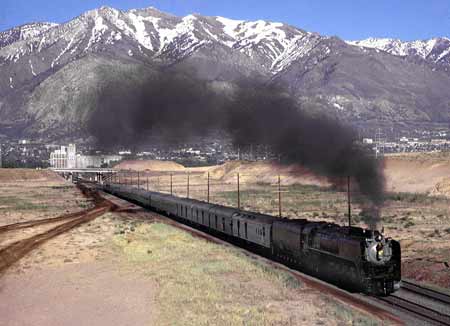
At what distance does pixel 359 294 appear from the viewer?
27938 millimetres

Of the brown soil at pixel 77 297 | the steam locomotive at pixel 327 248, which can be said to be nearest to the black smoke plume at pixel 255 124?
the steam locomotive at pixel 327 248

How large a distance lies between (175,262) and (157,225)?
2451cm

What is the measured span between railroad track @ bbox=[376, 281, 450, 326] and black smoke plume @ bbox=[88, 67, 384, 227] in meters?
3.88

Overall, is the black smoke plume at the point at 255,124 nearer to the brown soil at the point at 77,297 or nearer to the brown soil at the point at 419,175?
the brown soil at the point at 77,297

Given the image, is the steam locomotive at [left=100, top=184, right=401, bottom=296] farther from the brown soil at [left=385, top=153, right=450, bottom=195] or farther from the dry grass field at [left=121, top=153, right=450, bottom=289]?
the brown soil at [left=385, top=153, right=450, bottom=195]

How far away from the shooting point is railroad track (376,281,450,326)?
925 inches

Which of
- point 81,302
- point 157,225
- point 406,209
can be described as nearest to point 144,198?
point 157,225

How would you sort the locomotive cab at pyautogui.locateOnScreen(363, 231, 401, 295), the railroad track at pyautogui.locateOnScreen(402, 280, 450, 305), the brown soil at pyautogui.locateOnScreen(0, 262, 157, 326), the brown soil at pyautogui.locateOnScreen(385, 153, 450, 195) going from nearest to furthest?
the brown soil at pyautogui.locateOnScreen(0, 262, 157, 326), the locomotive cab at pyautogui.locateOnScreen(363, 231, 401, 295), the railroad track at pyautogui.locateOnScreen(402, 280, 450, 305), the brown soil at pyautogui.locateOnScreen(385, 153, 450, 195)

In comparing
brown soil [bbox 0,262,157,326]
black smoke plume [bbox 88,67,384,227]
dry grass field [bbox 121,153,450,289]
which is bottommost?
brown soil [bbox 0,262,157,326]

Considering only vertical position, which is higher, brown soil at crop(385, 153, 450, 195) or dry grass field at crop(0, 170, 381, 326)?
brown soil at crop(385, 153, 450, 195)

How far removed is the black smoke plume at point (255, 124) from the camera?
1441 inches

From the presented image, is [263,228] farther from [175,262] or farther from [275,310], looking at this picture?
[275,310]

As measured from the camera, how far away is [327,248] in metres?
28.6

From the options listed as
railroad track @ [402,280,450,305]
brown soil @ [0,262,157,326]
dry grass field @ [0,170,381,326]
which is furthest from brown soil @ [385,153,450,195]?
brown soil @ [0,262,157,326]
